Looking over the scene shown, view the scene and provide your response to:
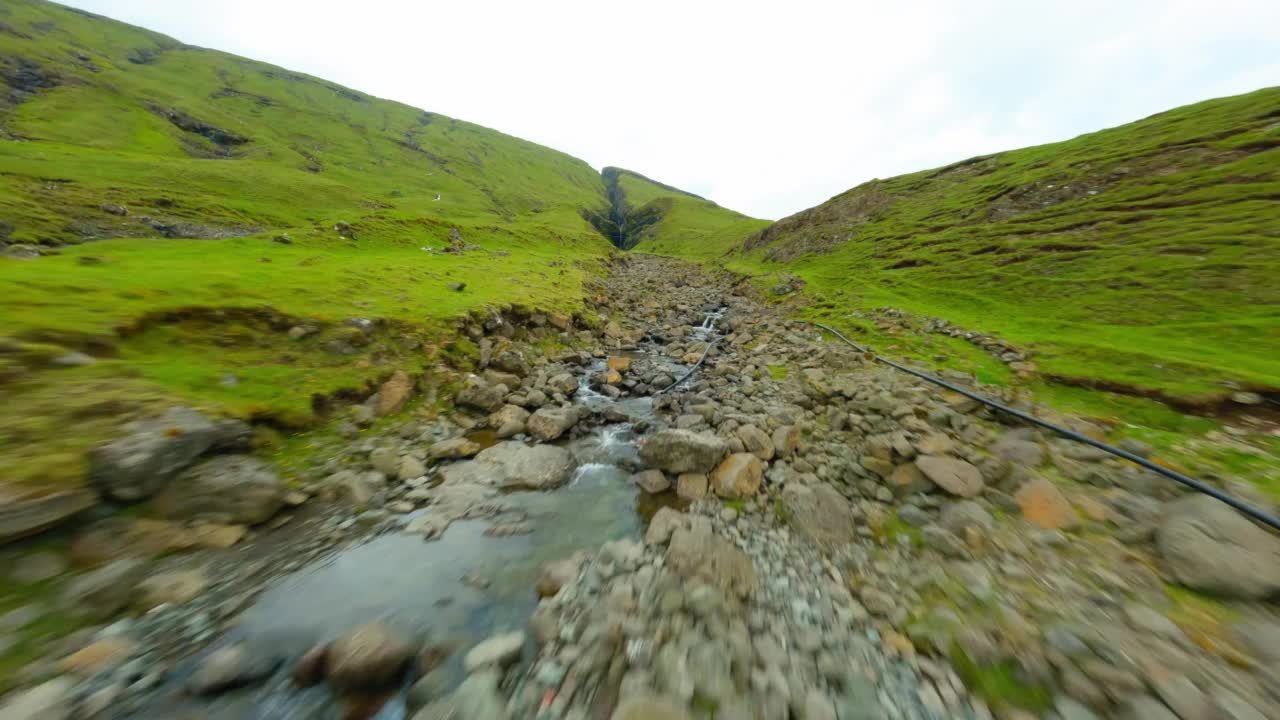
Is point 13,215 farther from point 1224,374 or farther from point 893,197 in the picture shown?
point 893,197

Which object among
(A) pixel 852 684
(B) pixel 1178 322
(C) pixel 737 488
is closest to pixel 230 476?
(C) pixel 737 488

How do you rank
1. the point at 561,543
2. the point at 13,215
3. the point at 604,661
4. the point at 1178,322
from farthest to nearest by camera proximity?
the point at 13,215, the point at 1178,322, the point at 561,543, the point at 604,661

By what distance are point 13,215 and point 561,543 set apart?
131ft

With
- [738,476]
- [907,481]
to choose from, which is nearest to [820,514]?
[738,476]

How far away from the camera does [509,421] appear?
1057cm

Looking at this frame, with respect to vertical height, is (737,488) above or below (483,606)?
above

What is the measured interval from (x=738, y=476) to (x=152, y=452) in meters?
9.86

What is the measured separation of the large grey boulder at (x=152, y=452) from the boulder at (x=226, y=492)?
0.21 m

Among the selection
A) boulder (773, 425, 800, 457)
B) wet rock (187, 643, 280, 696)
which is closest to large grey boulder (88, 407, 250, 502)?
wet rock (187, 643, 280, 696)

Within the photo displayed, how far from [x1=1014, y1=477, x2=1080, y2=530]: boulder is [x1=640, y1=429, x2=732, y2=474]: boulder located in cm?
503

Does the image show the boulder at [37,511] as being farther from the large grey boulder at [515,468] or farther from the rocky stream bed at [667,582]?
the large grey boulder at [515,468]

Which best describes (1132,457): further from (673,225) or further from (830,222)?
(673,225)

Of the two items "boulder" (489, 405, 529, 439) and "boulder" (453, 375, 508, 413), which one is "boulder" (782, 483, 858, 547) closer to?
"boulder" (489, 405, 529, 439)

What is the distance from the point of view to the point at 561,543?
23.2 ft
